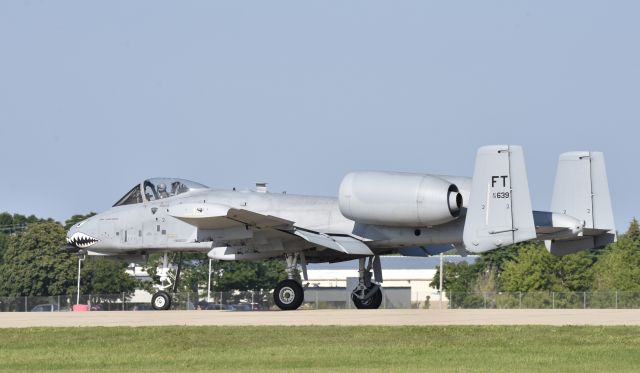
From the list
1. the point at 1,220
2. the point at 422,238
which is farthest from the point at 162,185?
the point at 1,220

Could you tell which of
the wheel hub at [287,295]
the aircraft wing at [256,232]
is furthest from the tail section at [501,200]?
the wheel hub at [287,295]

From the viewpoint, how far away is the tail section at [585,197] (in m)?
31.0

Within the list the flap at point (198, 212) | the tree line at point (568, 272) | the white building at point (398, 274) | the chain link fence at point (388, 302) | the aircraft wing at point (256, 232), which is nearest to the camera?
the flap at point (198, 212)

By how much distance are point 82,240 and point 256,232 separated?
6.26 metres

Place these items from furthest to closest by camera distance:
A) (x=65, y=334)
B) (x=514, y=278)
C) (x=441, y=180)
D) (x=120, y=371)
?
1. (x=514, y=278)
2. (x=441, y=180)
3. (x=65, y=334)
4. (x=120, y=371)

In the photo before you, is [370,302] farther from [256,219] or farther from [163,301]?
[163,301]

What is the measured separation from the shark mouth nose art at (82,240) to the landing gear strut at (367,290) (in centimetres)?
763

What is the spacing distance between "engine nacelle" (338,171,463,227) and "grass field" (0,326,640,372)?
7.03 m

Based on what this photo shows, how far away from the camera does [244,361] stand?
62.3ft

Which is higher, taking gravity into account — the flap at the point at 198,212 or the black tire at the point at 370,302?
the flap at the point at 198,212

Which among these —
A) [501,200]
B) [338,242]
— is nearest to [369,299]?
[338,242]

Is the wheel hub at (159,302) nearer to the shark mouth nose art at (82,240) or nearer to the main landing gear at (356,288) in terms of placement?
the shark mouth nose art at (82,240)

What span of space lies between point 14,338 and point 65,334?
1.01 m

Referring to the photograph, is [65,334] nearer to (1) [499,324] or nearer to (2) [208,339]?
(2) [208,339]
